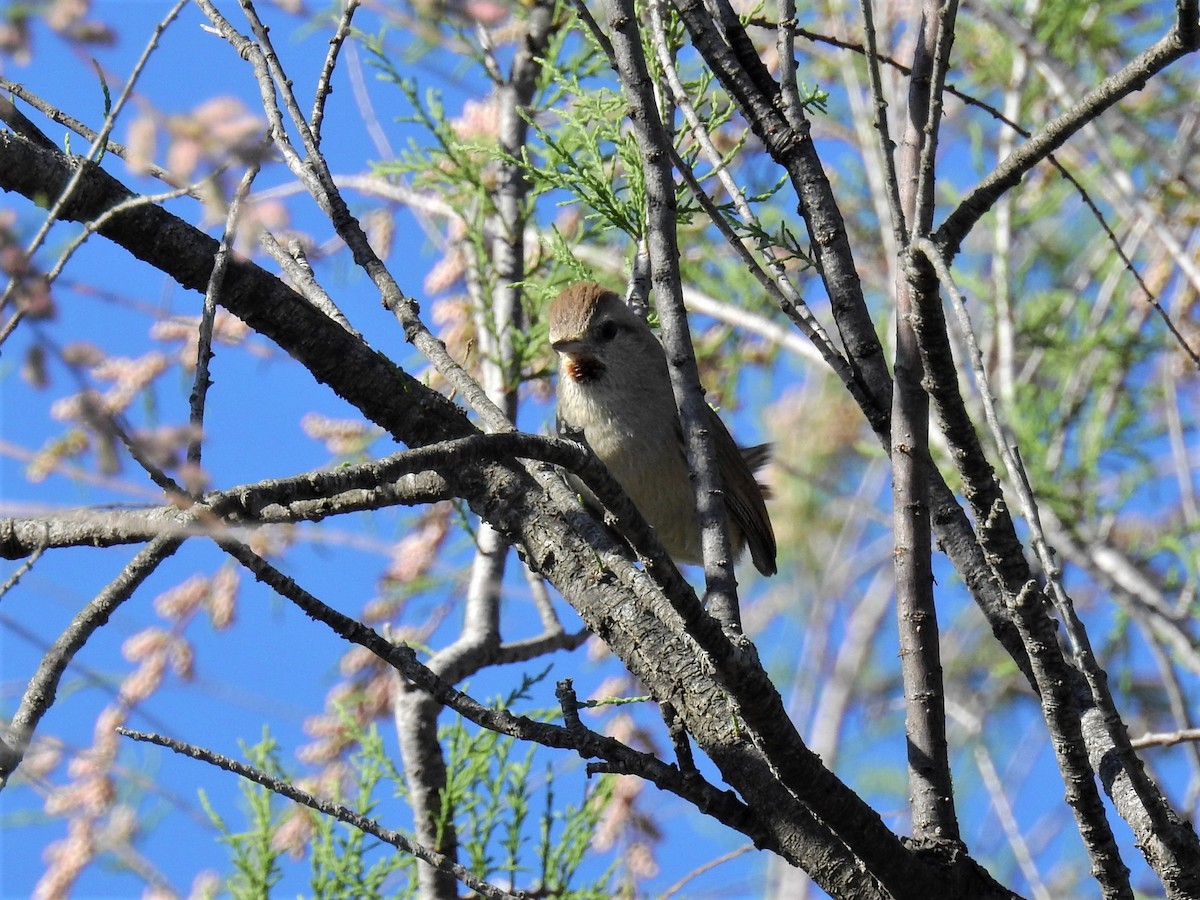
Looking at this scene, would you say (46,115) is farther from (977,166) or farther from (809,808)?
(977,166)

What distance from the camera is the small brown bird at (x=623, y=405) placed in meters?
4.36

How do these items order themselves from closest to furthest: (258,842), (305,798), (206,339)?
(206,339) < (305,798) < (258,842)

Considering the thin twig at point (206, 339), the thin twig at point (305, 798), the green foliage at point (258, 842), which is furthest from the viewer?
the green foliage at point (258, 842)

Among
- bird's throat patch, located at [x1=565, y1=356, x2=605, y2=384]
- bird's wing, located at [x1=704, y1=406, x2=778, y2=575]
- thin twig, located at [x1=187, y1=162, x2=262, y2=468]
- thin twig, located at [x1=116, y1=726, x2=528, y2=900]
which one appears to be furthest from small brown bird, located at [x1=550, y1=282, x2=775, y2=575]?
thin twig, located at [x1=187, y1=162, x2=262, y2=468]

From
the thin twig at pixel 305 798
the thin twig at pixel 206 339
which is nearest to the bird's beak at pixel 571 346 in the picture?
the thin twig at pixel 305 798

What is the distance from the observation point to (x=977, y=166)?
6.53m

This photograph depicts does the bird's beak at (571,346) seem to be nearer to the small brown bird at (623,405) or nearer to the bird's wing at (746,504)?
the small brown bird at (623,405)

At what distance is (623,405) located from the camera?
4414 millimetres

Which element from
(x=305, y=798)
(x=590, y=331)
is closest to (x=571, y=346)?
(x=590, y=331)

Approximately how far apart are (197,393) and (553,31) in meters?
3.85

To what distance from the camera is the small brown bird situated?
4.36 metres

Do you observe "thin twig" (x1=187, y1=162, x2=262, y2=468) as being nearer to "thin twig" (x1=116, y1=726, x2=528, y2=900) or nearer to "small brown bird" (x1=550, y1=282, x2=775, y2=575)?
"thin twig" (x1=116, y1=726, x2=528, y2=900)

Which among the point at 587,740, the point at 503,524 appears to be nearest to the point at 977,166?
the point at 503,524

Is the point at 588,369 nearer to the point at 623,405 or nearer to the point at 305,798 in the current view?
the point at 623,405
